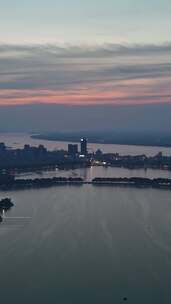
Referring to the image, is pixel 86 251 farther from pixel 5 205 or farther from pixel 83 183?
pixel 83 183

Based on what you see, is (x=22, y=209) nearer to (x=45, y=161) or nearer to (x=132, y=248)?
(x=132, y=248)

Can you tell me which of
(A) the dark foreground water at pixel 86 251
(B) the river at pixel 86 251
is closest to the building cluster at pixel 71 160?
(B) the river at pixel 86 251

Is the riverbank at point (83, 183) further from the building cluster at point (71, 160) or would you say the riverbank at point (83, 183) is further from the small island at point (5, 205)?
the building cluster at point (71, 160)

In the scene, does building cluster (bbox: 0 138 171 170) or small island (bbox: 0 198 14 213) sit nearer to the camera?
small island (bbox: 0 198 14 213)

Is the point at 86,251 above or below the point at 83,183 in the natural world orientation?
below

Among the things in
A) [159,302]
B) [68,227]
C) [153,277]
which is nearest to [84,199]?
[68,227]

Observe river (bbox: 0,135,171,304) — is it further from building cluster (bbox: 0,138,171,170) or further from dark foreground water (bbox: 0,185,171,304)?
building cluster (bbox: 0,138,171,170)

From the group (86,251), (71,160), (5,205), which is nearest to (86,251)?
(86,251)

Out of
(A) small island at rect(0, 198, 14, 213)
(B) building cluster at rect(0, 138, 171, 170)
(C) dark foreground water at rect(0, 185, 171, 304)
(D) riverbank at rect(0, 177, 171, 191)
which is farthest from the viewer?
(B) building cluster at rect(0, 138, 171, 170)

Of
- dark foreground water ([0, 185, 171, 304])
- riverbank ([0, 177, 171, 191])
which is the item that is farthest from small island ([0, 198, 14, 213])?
riverbank ([0, 177, 171, 191])
